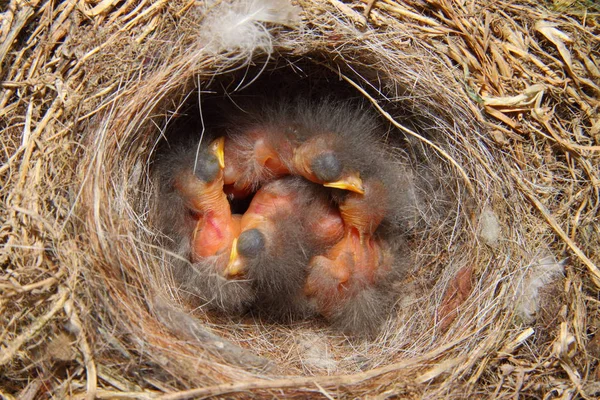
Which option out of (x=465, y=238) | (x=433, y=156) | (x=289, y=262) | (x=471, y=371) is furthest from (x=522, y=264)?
(x=289, y=262)

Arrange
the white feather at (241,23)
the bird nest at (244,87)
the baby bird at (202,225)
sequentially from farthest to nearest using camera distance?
the baby bird at (202,225) → the white feather at (241,23) → the bird nest at (244,87)

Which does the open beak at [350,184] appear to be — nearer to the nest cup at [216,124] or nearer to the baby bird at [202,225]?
the nest cup at [216,124]

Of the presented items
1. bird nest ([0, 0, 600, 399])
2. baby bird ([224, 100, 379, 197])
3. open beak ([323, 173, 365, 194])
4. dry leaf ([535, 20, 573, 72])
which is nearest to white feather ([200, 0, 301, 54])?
bird nest ([0, 0, 600, 399])

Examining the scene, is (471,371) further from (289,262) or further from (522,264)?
(289,262)

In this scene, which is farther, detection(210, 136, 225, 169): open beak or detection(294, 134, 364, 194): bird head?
detection(210, 136, 225, 169): open beak

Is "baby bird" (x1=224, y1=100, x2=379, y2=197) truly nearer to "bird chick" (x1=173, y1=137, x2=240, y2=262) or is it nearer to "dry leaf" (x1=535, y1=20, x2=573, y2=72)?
"bird chick" (x1=173, y1=137, x2=240, y2=262)

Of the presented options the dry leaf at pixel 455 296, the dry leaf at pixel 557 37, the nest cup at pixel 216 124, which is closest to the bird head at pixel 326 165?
the nest cup at pixel 216 124

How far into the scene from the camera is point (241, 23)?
162 centimetres

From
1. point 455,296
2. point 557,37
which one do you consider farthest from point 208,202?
point 557,37

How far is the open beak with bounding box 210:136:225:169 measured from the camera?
1879mm

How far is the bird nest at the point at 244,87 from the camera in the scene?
141 cm

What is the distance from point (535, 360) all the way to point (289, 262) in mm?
873

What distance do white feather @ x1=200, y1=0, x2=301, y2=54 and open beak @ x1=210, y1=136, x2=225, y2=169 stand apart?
15.4 inches

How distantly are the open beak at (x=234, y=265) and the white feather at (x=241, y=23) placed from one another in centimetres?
70
